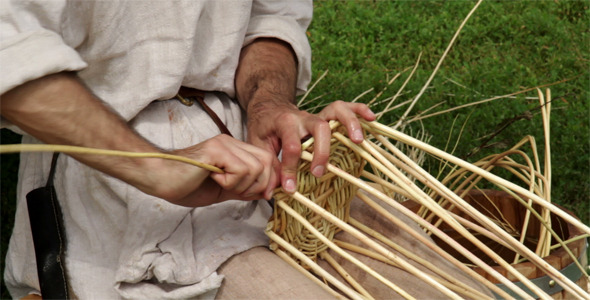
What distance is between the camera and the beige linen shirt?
1187 millimetres

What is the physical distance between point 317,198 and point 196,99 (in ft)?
1.11

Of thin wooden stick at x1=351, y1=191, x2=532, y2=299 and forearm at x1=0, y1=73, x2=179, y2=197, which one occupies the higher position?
forearm at x1=0, y1=73, x2=179, y2=197

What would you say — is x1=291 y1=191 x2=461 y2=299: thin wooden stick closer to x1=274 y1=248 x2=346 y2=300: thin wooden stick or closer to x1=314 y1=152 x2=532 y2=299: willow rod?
x1=314 y1=152 x2=532 y2=299: willow rod

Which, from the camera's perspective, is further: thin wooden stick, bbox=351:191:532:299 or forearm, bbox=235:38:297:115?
forearm, bbox=235:38:297:115

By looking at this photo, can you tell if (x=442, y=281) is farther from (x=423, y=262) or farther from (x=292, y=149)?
(x=292, y=149)

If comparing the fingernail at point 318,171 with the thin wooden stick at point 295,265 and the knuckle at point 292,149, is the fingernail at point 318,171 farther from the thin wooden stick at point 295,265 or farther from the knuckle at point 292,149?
the thin wooden stick at point 295,265

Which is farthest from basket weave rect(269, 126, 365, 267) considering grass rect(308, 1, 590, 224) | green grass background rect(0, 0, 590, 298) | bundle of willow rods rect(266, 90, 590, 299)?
grass rect(308, 1, 590, 224)

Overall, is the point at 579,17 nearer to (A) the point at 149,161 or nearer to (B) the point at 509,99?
(B) the point at 509,99

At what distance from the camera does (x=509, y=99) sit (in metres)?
2.93

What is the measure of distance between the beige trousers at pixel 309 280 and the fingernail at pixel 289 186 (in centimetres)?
16

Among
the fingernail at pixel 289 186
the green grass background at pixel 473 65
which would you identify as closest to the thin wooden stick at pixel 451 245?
the fingernail at pixel 289 186

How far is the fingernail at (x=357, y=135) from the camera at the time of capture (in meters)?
1.14

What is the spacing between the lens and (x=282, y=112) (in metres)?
1.30

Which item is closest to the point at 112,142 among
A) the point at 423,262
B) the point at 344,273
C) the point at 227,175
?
the point at 227,175
